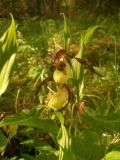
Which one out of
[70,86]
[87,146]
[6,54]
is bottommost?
[87,146]

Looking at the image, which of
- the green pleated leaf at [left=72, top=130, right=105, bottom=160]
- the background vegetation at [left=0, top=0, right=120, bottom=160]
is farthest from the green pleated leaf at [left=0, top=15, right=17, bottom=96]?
the green pleated leaf at [left=72, top=130, right=105, bottom=160]

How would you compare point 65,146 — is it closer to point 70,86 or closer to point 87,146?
point 87,146

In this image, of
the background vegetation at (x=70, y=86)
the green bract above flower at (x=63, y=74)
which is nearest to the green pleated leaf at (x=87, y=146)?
the background vegetation at (x=70, y=86)

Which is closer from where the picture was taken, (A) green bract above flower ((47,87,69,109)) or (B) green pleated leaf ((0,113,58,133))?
(B) green pleated leaf ((0,113,58,133))

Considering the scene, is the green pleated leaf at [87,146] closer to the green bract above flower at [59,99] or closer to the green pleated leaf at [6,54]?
the green bract above flower at [59,99]

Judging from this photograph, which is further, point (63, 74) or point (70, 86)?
point (70, 86)

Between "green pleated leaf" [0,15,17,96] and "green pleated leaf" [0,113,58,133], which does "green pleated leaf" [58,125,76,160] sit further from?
"green pleated leaf" [0,15,17,96]

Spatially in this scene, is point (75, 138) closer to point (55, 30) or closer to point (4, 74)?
point (4, 74)

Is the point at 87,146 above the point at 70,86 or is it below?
below

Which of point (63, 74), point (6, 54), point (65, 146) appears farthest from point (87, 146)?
point (6, 54)
